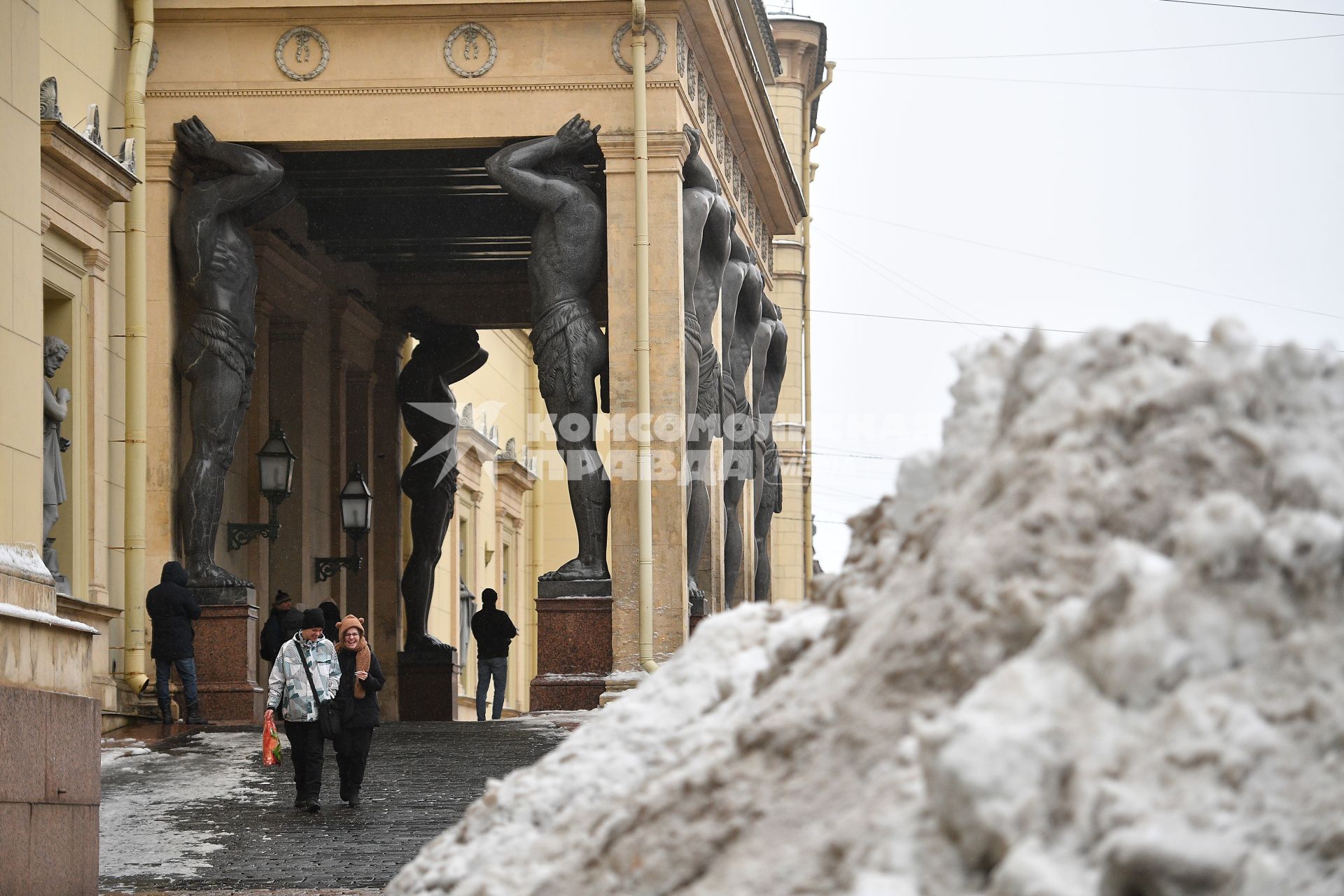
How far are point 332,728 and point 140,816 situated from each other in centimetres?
104

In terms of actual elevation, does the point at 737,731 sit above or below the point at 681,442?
below

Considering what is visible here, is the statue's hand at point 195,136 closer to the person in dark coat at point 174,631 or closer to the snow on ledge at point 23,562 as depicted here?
the person in dark coat at point 174,631

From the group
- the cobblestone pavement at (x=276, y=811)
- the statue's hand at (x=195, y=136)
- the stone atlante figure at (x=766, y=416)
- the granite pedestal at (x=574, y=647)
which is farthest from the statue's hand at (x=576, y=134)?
the stone atlante figure at (x=766, y=416)

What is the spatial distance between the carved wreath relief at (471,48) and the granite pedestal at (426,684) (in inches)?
282

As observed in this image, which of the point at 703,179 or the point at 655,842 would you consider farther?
→ the point at 703,179

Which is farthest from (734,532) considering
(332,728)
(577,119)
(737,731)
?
(737,731)

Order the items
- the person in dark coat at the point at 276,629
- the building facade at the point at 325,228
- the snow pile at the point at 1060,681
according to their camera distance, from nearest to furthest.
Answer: the snow pile at the point at 1060,681
the building facade at the point at 325,228
the person in dark coat at the point at 276,629

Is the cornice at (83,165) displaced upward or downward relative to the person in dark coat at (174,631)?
upward

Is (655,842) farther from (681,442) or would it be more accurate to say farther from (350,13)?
(350,13)

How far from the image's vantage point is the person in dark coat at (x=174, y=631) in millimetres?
13750

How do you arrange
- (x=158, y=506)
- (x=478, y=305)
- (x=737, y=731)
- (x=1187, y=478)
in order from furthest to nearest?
(x=478, y=305) → (x=158, y=506) → (x=737, y=731) → (x=1187, y=478)

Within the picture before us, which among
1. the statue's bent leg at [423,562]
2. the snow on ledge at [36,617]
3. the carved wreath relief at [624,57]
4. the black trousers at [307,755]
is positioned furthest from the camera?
the statue's bent leg at [423,562]

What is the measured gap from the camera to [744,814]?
2.67m

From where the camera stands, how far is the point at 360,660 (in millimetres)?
10773
